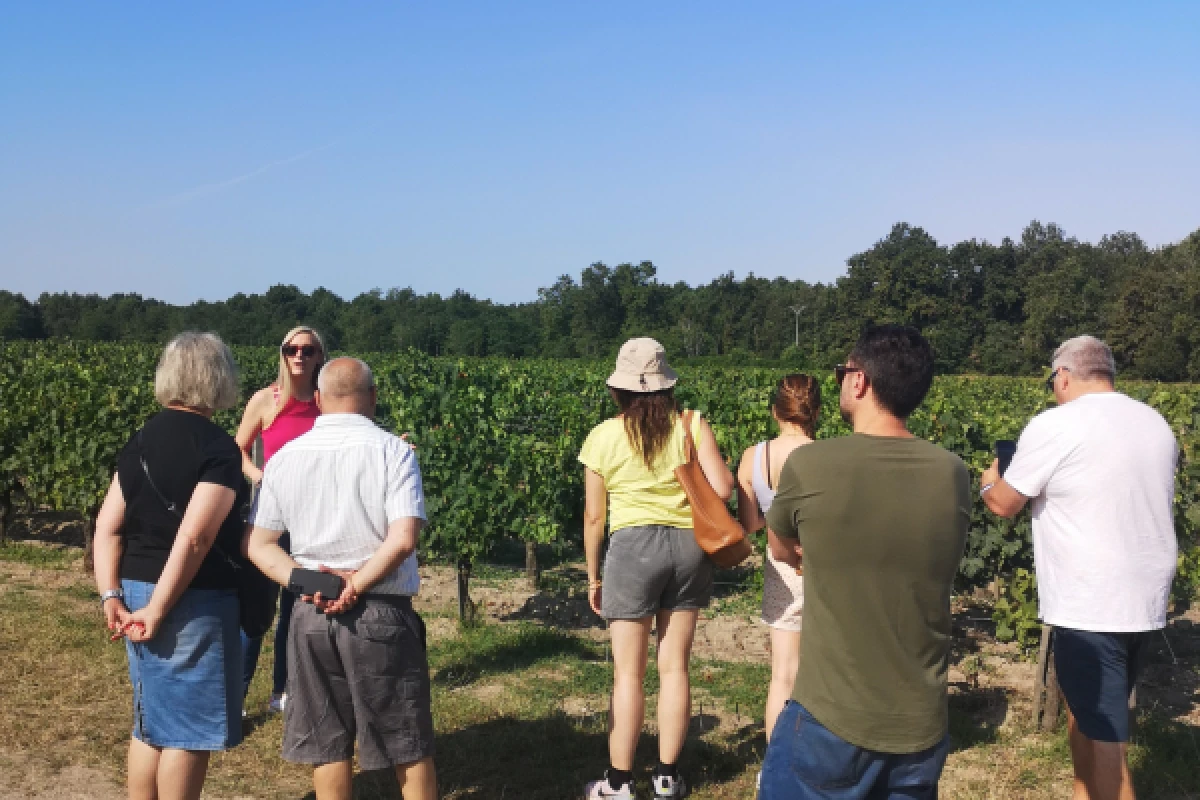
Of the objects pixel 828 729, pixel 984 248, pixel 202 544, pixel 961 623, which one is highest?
pixel 984 248

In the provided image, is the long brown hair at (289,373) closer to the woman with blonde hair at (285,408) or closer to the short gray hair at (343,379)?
the woman with blonde hair at (285,408)

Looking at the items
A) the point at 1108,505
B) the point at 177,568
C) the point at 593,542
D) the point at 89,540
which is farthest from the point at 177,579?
the point at 89,540

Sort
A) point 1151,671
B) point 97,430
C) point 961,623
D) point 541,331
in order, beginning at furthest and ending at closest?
point 541,331 < point 97,430 < point 961,623 < point 1151,671

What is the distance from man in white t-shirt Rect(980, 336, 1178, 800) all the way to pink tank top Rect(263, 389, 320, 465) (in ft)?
9.24

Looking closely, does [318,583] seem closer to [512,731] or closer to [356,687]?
[356,687]

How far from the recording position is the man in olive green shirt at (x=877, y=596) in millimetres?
2076

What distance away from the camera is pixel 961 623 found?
7109 mm

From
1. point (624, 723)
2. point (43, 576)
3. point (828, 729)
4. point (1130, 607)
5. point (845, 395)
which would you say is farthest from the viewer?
point (43, 576)

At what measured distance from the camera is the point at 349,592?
282 centimetres

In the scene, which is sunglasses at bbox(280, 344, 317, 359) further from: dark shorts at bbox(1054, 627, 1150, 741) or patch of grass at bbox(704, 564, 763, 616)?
patch of grass at bbox(704, 564, 763, 616)

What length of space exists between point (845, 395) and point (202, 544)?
1.86 metres

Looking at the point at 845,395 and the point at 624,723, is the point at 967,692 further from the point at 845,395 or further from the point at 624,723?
the point at 845,395

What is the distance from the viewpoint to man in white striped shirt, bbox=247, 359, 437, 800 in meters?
2.86

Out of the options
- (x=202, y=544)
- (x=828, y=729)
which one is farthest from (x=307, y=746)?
(x=828, y=729)
